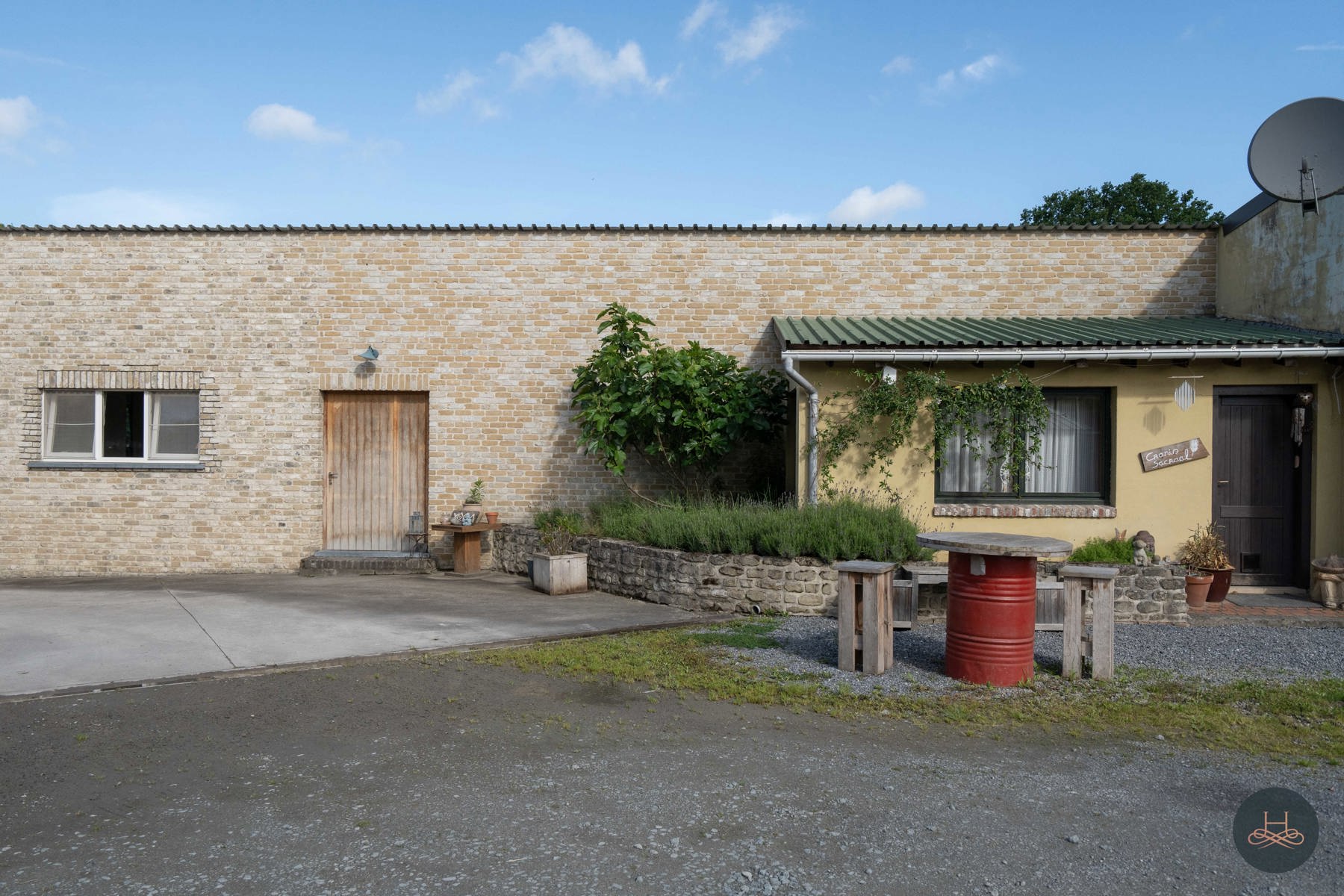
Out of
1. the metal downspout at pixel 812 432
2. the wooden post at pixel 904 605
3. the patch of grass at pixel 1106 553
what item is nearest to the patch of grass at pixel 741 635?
the wooden post at pixel 904 605

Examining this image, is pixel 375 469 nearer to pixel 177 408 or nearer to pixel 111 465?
pixel 177 408

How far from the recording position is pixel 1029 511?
31.6 feet

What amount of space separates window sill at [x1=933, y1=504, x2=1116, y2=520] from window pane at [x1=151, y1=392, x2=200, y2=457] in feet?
30.4

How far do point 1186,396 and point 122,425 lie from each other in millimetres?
12665

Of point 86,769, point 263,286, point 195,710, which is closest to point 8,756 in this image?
point 86,769

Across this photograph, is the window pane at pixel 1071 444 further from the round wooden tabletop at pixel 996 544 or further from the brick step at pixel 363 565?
the brick step at pixel 363 565

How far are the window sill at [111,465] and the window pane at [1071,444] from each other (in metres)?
10.2

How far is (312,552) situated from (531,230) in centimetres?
498

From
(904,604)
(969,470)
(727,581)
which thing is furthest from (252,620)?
(969,470)

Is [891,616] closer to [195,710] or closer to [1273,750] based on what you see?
[1273,750]

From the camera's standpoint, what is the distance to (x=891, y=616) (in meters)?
6.61

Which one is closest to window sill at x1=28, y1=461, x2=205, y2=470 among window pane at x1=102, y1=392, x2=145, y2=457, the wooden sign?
window pane at x1=102, y1=392, x2=145, y2=457

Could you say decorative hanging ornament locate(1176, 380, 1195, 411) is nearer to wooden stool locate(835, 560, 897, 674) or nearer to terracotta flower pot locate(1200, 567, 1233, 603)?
terracotta flower pot locate(1200, 567, 1233, 603)

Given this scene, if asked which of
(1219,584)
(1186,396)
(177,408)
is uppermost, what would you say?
(1186,396)
